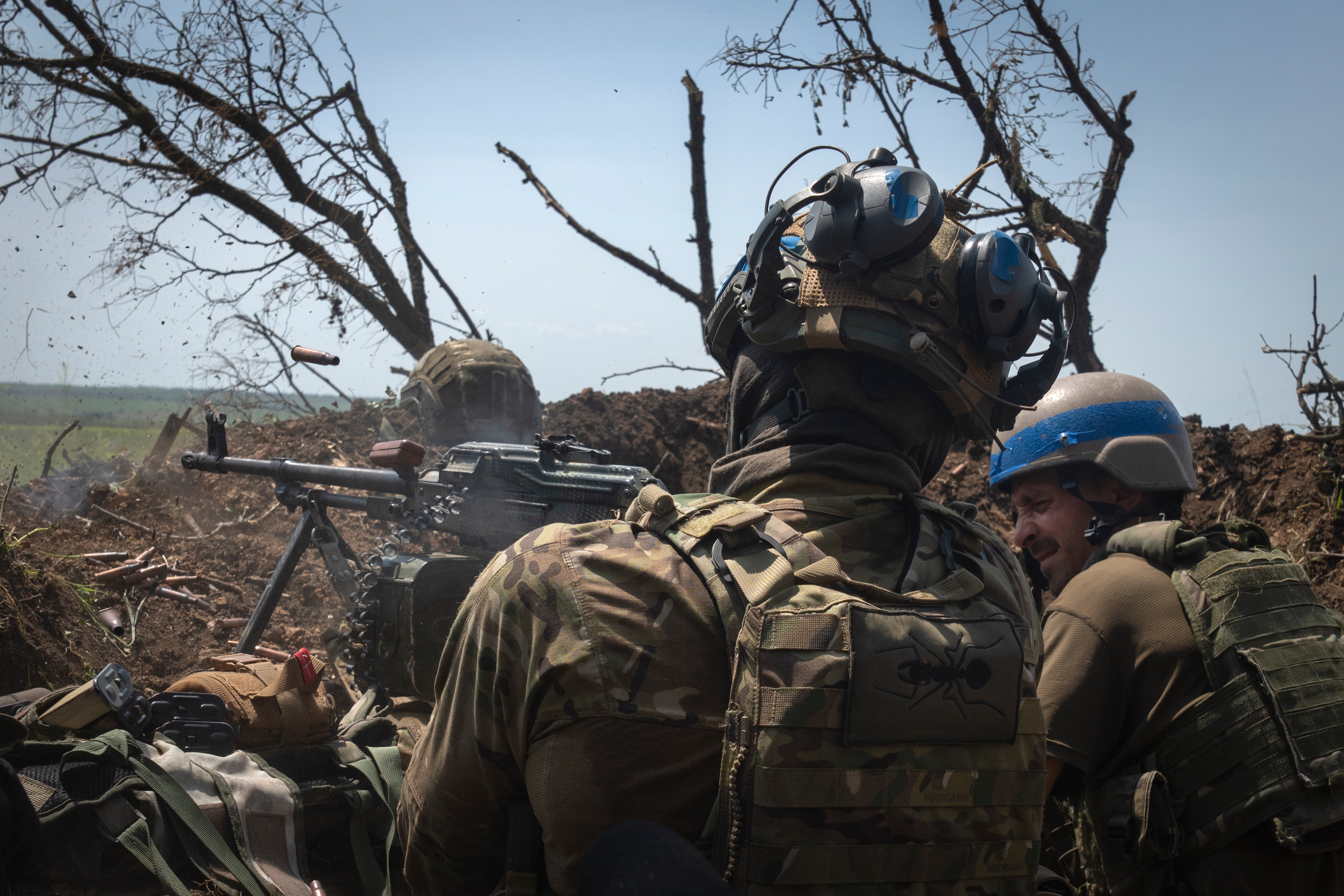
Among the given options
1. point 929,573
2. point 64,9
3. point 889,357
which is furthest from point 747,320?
point 64,9

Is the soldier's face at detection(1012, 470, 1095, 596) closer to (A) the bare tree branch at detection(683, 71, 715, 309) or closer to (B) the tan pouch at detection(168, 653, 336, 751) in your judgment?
(B) the tan pouch at detection(168, 653, 336, 751)

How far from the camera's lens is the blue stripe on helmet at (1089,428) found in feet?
10.1

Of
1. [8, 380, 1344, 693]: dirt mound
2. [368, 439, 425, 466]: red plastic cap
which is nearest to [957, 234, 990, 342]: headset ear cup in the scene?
[368, 439, 425, 466]: red plastic cap

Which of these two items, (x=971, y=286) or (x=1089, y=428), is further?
(x=1089, y=428)

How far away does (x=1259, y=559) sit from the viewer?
2.35 meters

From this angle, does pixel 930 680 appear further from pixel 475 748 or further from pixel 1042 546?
pixel 1042 546

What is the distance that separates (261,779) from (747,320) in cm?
250

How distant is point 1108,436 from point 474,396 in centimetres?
458

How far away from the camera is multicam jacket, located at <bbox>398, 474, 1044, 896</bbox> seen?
1483 mm

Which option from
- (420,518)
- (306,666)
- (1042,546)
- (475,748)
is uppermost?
(1042,546)

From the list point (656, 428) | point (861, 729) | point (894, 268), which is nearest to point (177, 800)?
point (861, 729)

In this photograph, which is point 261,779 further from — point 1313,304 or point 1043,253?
point 1313,304

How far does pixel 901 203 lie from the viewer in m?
1.85

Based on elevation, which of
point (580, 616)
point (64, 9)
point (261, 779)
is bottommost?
point (261, 779)
